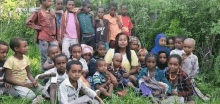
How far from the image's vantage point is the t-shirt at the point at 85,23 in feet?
21.5

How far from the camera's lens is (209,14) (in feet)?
21.5

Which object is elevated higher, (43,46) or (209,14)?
(209,14)

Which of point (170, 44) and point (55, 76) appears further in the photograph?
point (170, 44)

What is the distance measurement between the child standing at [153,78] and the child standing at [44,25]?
195 cm

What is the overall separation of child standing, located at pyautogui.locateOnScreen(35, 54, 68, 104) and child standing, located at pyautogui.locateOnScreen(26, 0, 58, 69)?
1.18m

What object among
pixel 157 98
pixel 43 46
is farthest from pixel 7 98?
pixel 157 98

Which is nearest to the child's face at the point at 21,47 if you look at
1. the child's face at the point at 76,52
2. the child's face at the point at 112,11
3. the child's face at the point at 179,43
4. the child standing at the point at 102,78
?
the child's face at the point at 76,52

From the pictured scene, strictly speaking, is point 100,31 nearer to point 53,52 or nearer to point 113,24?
point 113,24

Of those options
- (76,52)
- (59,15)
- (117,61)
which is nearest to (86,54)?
(76,52)

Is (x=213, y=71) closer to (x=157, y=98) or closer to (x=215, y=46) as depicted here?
(x=215, y=46)

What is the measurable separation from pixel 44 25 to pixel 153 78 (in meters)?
2.36

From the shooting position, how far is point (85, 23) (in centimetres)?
658

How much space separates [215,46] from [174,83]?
6.38 feet

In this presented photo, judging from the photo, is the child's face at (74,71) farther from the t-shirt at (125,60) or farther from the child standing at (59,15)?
the child standing at (59,15)
